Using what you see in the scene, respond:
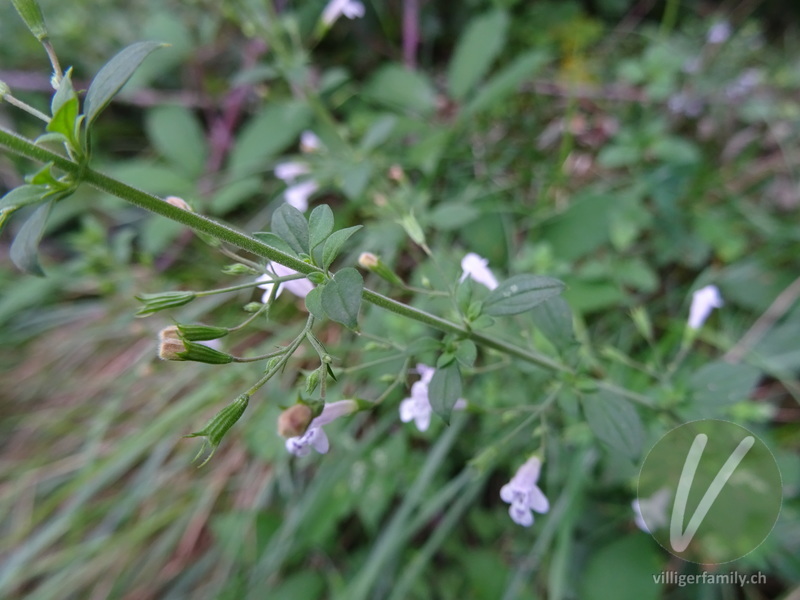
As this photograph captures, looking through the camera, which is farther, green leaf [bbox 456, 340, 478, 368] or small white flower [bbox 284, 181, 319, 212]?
small white flower [bbox 284, 181, 319, 212]

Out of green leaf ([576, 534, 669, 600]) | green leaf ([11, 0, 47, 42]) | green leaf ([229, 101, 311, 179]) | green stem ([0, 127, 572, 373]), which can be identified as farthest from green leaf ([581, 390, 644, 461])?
green leaf ([229, 101, 311, 179])

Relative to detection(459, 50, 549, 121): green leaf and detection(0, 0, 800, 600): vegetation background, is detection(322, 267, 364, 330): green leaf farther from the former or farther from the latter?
detection(459, 50, 549, 121): green leaf

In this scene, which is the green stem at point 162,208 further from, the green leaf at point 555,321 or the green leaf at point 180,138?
the green leaf at point 180,138

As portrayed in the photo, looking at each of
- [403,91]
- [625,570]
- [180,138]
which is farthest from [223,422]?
[180,138]

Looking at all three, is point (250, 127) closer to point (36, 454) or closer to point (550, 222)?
point (550, 222)

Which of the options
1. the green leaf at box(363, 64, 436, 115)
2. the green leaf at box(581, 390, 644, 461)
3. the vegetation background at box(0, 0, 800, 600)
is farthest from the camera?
the green leaf at box(363, 64, 436, 115)

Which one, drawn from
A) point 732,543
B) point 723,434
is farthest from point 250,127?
point 732,543

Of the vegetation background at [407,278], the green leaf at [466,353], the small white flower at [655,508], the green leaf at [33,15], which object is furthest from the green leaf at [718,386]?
the green leaf at [33,15]
